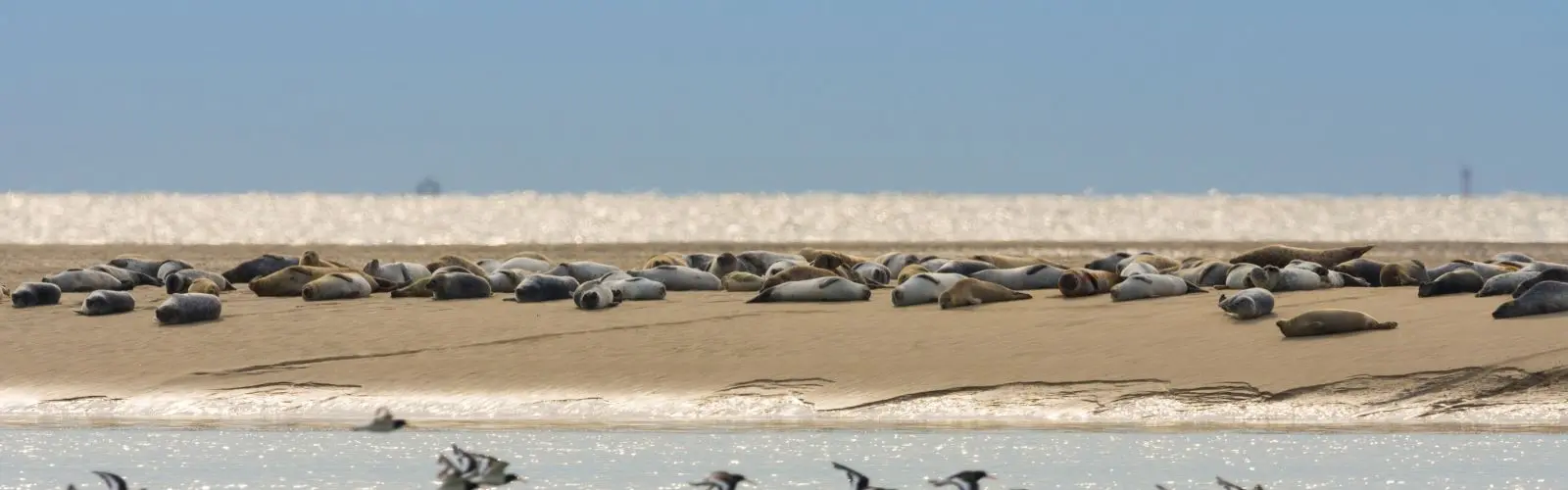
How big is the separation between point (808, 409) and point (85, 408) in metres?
3.56

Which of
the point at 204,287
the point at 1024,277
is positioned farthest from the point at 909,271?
the point at 204,287

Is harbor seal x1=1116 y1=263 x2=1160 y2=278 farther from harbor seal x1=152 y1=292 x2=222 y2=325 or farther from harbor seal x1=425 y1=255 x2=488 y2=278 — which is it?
harbor seal x1=152 y1=292 x2=222 y2=325

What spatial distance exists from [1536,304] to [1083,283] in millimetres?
2837

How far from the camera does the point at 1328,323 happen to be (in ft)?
34.9

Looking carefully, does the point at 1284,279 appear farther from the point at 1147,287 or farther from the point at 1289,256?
the point at 1289,256

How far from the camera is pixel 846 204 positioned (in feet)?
120

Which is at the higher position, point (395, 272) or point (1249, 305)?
point (395, 272)

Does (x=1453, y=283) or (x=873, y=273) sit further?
(x=873, y=273)

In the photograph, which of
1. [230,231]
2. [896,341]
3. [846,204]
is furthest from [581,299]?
[846,204]

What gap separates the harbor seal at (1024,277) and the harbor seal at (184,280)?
5159 mm

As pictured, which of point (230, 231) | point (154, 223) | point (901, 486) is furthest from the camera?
point (154, 223)

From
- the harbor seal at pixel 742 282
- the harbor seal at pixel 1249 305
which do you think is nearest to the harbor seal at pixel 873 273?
the harbor seal at pixel 742 282

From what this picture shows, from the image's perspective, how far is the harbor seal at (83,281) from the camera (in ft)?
46.5

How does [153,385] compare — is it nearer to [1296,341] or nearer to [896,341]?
[896,341]
